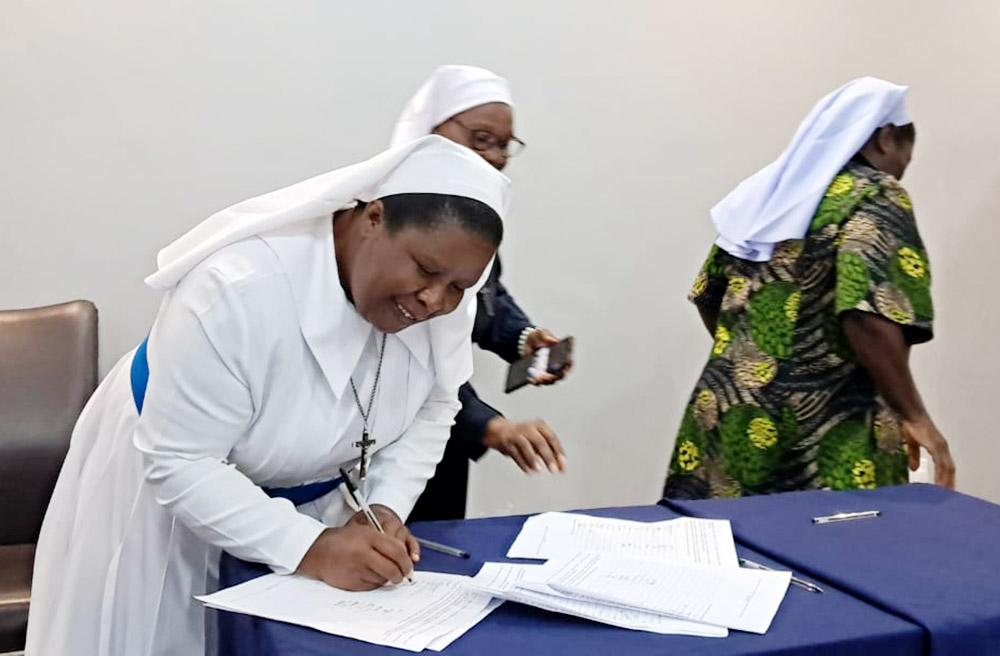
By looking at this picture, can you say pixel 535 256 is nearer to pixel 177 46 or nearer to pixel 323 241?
pixel 177 46

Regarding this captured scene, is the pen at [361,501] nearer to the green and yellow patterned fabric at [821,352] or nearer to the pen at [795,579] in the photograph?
the pen at [795,579]

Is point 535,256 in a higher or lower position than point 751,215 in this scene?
lower

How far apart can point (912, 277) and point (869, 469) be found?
43 cm

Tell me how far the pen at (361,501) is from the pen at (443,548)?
8cm

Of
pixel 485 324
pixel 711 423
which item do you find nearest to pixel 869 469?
pixel 711 423

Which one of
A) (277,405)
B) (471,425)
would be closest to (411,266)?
(277,405)

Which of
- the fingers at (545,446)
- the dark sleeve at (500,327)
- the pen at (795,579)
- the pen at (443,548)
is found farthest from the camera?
the dark sleeve at (500,327)

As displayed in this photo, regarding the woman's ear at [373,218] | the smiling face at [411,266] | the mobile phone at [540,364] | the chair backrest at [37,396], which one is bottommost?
the chair backrest at [37,396]

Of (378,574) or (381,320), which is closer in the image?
(378,574)

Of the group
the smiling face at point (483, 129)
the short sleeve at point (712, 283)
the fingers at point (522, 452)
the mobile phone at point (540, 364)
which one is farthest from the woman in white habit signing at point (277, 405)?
the short sleeve at point (712, 283)

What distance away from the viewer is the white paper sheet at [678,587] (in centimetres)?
123

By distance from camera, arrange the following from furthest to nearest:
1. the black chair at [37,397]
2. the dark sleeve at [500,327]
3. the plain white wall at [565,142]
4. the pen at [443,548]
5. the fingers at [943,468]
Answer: the plain white wall at [565,142], the black chair at [37,397], the dark sleeve at [500,327], the fingers at [943,468], the pen at [443,548]

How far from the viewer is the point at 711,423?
2.40m

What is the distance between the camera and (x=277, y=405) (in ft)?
4.66
